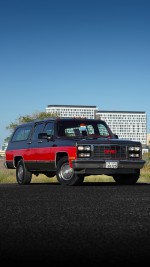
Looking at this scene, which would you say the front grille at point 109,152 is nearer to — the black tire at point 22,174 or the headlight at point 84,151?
the headlight at point 84,151

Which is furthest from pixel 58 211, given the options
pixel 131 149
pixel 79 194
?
pixel 131 149

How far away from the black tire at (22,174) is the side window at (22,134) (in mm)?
702

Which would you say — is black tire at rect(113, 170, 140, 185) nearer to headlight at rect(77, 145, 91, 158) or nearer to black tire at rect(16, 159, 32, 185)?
headlight at rect(77, 145, 91, 158)

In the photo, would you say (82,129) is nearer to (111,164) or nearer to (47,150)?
(47,150)

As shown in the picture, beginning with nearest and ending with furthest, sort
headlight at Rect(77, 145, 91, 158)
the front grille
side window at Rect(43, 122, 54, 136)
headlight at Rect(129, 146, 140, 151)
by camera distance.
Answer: headlight at Rect(77, 145, 91, 158) → the front grille → headlight at Rect(129, 146, 140, 151) → side window at Rect(43, 122, 54, 136)

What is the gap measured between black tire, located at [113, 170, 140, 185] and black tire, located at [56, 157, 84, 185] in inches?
62.7

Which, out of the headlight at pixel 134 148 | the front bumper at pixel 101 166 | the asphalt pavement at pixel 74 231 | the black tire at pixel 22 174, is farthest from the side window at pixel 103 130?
the asphalt pavement at pixel 74 231

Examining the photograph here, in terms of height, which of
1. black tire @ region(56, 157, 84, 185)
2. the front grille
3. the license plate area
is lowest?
black tire @ region(56, 157, 84, 185)

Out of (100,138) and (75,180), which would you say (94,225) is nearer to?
(75,180)

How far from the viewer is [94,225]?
637 cm

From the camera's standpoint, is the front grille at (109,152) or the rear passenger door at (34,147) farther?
the rear passenger door at (34,147)

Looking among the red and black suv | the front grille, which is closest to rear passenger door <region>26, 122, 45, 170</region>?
the red and black suv

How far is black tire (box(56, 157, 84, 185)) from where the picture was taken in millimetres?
13844

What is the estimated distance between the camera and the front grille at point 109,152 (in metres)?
14.1
